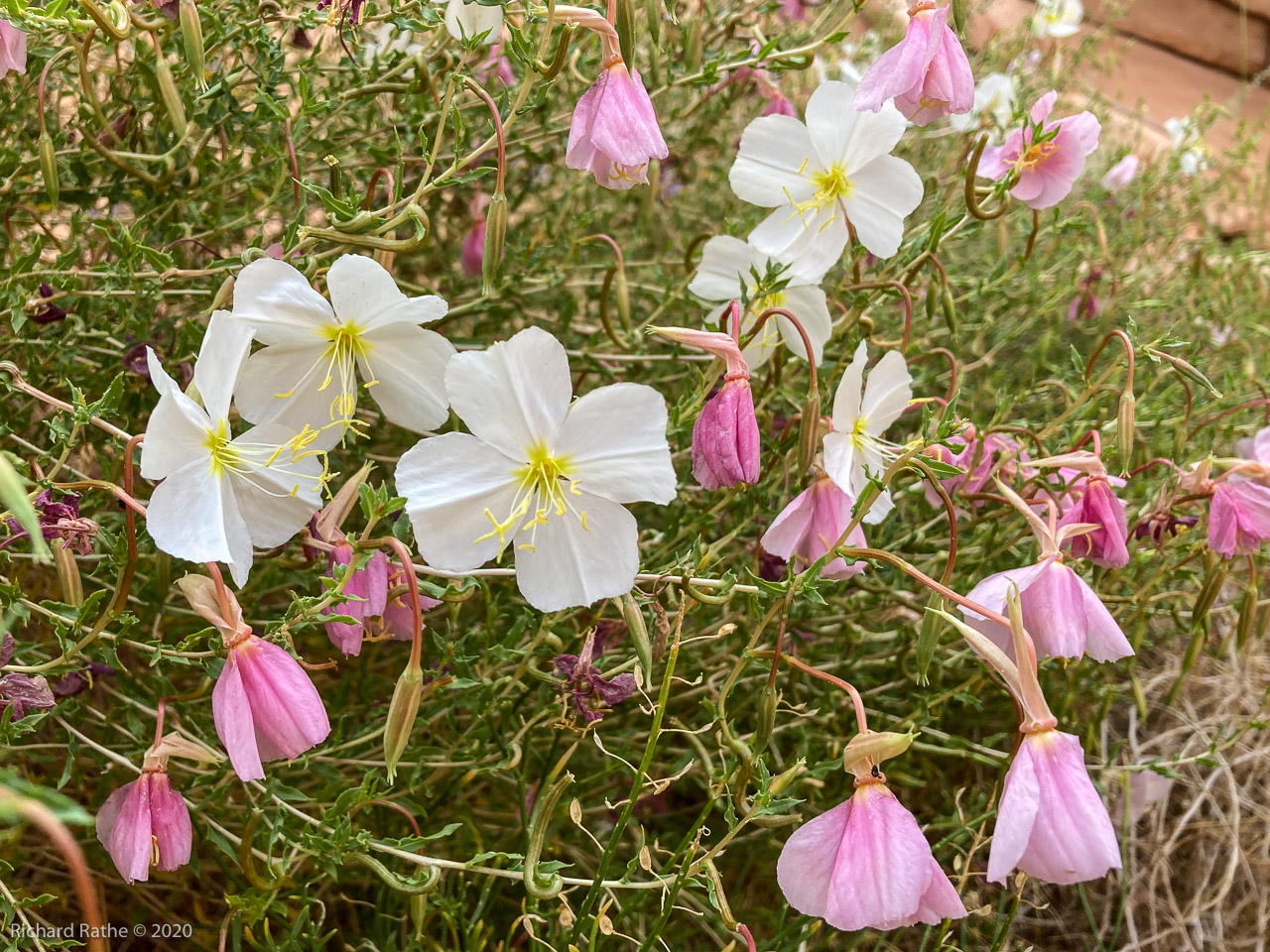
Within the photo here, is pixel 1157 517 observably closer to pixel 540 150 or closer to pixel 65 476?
pixel 540 150

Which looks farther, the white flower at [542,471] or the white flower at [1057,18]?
the white flower at [1057,18]

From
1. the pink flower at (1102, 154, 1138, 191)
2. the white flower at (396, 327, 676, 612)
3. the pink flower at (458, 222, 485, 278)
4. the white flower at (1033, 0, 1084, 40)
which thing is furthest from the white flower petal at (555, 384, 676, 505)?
the white flower at (1033, 0, 1084, 40)

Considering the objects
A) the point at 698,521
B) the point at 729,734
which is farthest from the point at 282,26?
the point at 729,734

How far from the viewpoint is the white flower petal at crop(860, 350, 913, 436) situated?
101 centimetres

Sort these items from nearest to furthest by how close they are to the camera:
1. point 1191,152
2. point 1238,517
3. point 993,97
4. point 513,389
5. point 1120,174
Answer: point 513,389
point 1238,517
point 993,97
point 1120,174
point 1191,152

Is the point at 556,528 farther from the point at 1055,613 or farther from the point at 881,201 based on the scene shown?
the point at 881,201

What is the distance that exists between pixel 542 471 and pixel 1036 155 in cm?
66

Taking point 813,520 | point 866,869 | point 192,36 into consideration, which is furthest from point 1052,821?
point 192,36

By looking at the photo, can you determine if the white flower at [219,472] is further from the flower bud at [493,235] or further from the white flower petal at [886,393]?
the white flower petal at [886,393]

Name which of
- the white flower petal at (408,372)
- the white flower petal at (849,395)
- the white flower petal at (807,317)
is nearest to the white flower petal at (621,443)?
the white flower petal at (408,372)

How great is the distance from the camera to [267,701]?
0.73 metres

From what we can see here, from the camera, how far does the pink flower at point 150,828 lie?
2.58ft

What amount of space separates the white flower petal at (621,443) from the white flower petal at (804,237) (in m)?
0.42

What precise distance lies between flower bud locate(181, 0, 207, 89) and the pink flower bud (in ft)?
1.90
